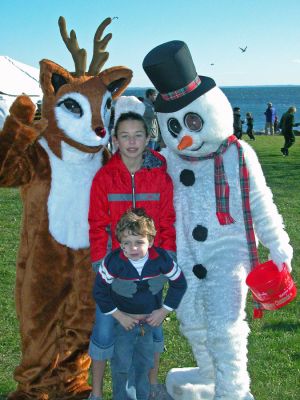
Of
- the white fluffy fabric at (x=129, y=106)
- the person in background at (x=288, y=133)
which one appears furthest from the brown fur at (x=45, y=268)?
the person in background at (x=288, y=133)

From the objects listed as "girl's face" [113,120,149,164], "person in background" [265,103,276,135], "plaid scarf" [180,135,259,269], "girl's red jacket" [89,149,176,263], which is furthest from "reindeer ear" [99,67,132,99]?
"person in background" [265,103,276,135]

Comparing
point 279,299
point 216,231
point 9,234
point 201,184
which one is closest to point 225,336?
point 279,299

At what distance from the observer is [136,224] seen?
285cm

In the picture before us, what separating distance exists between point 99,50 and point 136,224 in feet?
3.89

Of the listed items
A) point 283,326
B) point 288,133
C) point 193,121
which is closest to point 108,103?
point 193,121

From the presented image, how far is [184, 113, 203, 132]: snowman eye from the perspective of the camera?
307 cm

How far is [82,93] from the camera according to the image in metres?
3.21

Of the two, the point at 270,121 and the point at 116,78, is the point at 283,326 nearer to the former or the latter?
the point at 116,78

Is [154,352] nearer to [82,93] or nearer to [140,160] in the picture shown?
[140,160]

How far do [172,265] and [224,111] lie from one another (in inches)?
34.8

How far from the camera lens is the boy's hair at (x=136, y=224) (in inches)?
112

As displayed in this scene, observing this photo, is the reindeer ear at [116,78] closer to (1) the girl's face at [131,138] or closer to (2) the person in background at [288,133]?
(1) the girl's face at [131,138]

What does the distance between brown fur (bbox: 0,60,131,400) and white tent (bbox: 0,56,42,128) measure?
36.0 feet

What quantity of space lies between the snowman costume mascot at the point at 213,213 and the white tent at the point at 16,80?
444 inches
